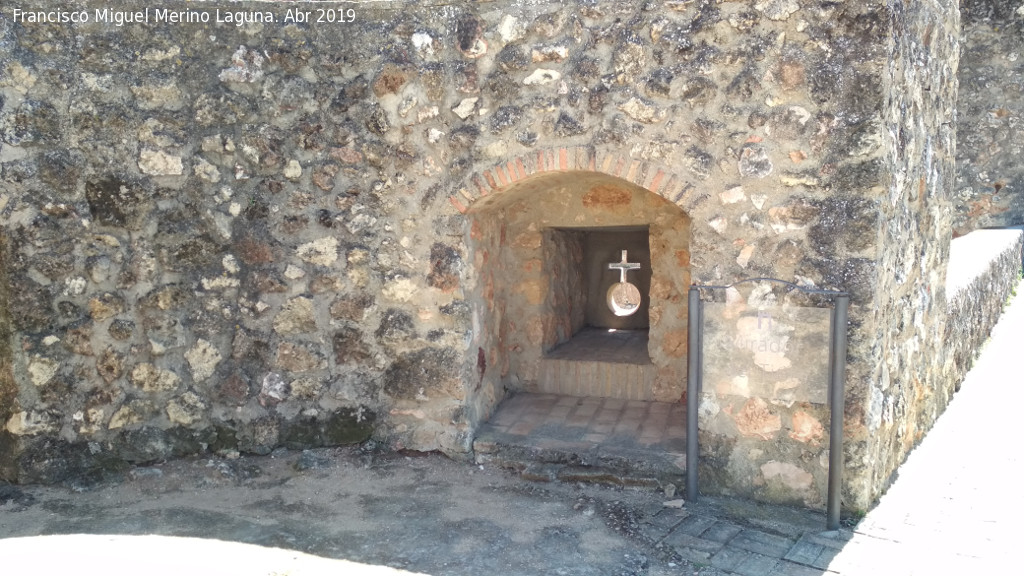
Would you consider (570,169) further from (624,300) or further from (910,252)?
(910,252)

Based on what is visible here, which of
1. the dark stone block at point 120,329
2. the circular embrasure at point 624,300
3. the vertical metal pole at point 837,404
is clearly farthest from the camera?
the circular embrasure at point 624,300

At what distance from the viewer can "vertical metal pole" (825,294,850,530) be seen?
342cm

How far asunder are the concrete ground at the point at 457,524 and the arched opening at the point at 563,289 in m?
1.09

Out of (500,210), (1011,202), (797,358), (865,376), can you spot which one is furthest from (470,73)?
(1011,202)

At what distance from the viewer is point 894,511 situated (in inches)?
150

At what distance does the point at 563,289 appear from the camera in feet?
18.7

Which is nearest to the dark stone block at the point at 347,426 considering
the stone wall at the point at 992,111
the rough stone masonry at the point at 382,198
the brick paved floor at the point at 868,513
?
the rough stone masonry at the point at 382,198

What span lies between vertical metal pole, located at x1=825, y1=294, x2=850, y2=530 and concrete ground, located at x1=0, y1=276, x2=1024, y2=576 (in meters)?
0.17

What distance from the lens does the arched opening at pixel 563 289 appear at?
4.75 metres

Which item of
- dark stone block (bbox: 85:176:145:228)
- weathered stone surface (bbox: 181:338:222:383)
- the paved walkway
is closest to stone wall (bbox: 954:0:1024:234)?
the paved walkway

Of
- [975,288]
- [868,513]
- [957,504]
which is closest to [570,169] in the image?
[868,513]

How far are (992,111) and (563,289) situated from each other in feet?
21.7

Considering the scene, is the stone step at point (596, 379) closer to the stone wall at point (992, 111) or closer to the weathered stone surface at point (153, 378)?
the weathered stone surface at point (153, 378)

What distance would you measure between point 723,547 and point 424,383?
1874mm
